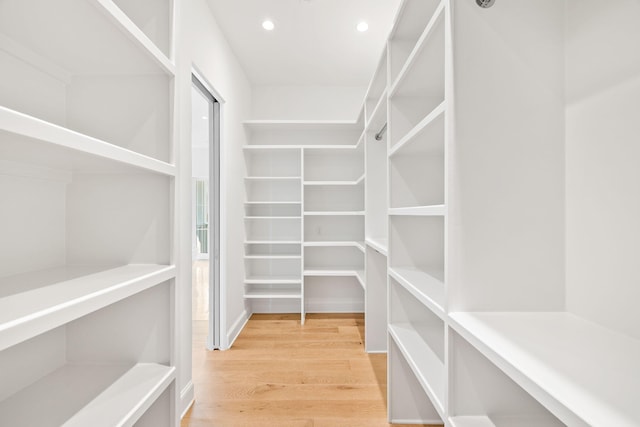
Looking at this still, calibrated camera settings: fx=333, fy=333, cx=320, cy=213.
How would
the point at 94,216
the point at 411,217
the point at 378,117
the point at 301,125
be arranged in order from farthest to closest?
1. the point at 301,125
2. the point at 378,117
3. the point at 411,217
4. the point at 94,216

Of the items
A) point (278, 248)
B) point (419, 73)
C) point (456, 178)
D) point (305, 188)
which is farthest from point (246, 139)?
point (456, 178)

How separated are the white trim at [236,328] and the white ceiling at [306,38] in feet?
8.35

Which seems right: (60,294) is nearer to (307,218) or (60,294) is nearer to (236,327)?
Answer: (236,327)

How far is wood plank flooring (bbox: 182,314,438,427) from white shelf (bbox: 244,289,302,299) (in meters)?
0.32

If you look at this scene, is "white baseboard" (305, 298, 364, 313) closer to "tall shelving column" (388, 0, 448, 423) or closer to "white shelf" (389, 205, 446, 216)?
"tall shelving column" (388, 0, 448, 423)

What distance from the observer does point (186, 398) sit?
1995 millimetres

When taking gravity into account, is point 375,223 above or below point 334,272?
above

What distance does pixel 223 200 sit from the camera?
9.48ft

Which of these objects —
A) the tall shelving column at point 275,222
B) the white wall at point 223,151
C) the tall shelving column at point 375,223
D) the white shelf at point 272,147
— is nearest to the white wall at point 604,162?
the white wall at point 223,151

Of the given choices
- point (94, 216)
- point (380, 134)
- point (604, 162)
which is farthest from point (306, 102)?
point (604, 162)

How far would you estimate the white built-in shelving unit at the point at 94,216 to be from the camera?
87 centimetres

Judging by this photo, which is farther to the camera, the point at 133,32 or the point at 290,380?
the point at 290,380

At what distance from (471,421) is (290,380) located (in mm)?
1608

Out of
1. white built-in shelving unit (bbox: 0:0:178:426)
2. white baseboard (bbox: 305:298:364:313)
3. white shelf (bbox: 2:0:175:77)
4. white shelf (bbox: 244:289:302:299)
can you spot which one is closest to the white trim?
white shelf (bbox: 244:289:302:299)
